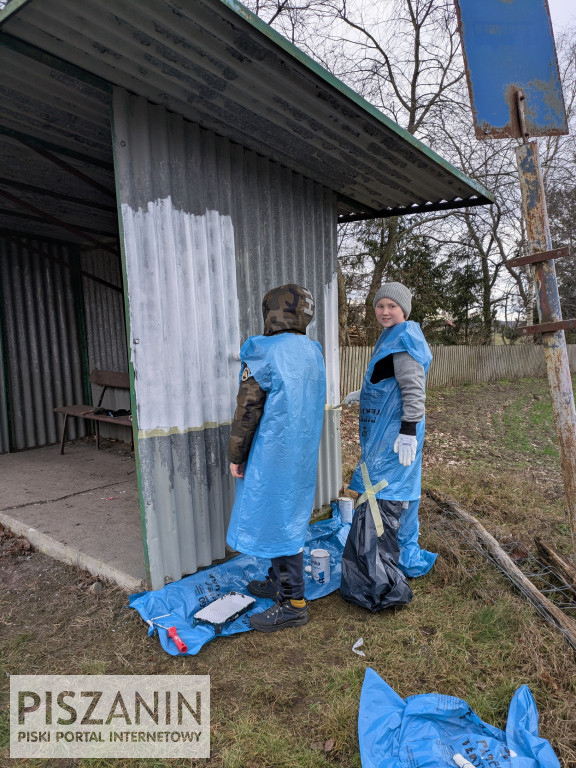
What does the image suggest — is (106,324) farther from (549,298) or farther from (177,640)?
(549,298)

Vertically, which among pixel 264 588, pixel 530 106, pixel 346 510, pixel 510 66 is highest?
→ pixel 510 66

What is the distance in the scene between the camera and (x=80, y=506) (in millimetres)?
4492

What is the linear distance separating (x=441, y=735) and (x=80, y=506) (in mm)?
3600

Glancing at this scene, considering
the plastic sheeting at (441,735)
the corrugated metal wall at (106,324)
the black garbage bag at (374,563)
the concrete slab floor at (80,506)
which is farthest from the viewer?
the corrugated metal wall at (106,324)

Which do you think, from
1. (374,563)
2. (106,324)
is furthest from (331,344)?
(106,324)

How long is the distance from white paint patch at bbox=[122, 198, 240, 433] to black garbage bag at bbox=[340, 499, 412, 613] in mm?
1260

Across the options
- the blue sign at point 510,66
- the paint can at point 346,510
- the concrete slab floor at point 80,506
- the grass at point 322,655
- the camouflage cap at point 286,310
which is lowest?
the grass at point 322,655

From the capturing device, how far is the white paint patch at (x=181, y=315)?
9.67 feet

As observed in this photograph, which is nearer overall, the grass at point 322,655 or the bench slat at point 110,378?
the grass at point 322,655

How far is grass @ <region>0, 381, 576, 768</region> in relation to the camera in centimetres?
210

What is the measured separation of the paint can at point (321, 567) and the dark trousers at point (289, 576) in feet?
1.18

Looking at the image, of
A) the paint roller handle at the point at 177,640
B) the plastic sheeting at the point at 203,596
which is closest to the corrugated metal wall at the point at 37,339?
the plastic sheeting at the point at 203,596

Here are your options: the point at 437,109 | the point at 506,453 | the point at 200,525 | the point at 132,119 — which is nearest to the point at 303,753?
the point at 200,525
